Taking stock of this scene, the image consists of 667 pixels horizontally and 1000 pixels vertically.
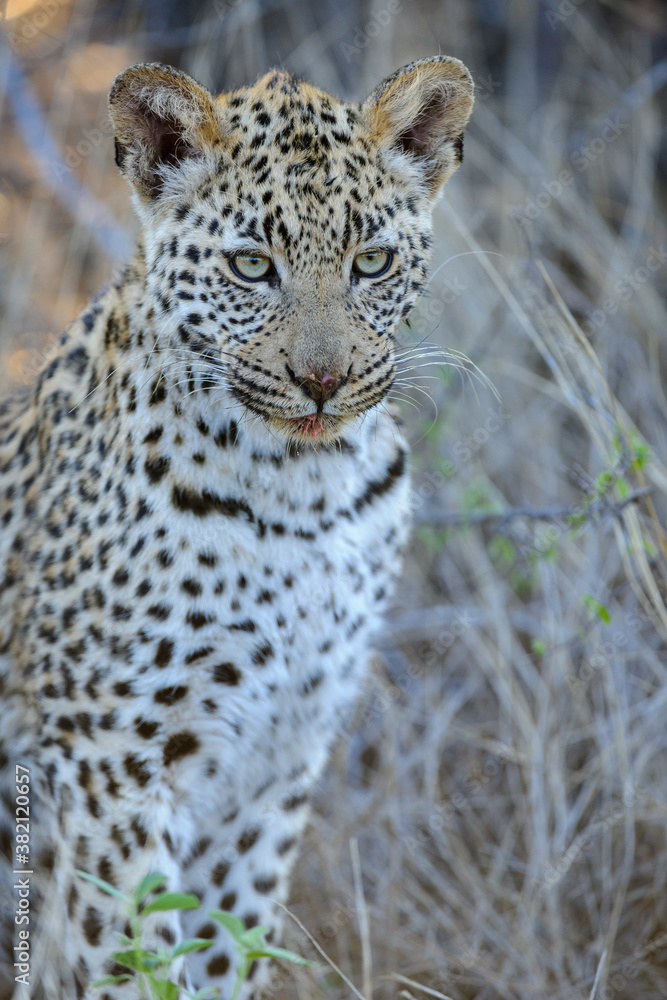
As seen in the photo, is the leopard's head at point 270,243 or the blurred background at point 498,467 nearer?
the leopard's head at point 270,243

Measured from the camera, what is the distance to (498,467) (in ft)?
18.8

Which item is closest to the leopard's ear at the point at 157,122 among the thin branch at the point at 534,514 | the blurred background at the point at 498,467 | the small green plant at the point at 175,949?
the blurred background at the point at 498,467

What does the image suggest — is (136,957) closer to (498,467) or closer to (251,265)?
(251,265)

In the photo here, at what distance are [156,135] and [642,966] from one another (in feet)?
11.2

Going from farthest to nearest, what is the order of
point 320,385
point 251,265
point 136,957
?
point 251,265
point 320,385
point 136,957

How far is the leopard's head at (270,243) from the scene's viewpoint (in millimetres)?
2736

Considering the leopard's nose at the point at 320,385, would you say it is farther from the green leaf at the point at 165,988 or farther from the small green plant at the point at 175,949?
the green leaf at the point at 165,988

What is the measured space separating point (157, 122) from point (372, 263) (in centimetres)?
74

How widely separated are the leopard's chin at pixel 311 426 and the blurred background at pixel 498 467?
1.16 feet

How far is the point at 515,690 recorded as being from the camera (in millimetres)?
4801

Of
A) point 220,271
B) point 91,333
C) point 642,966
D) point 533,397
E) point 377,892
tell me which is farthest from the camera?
point 533,397

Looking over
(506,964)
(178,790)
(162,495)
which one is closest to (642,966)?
(506,964)

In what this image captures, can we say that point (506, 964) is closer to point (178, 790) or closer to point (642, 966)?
point (642, 966)

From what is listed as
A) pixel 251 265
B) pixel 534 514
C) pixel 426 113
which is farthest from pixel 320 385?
pixel 534 514
